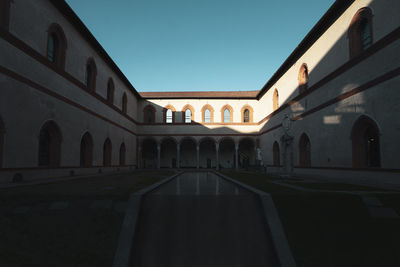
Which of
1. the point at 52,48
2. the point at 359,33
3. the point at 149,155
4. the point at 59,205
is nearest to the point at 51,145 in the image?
the point at 52,48

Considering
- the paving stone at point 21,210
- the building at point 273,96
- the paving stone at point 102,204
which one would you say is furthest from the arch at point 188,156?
the paving stone at point 21,210

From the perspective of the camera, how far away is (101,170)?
61.2 feet

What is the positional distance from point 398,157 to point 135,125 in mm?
25912

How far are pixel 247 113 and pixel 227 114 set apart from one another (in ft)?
8.73

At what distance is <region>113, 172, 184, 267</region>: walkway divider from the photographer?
4449mm

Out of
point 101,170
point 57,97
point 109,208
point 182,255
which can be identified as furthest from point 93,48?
point 182,255

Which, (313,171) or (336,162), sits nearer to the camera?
(336,162)

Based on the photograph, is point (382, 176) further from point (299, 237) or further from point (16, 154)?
point (16, 154)

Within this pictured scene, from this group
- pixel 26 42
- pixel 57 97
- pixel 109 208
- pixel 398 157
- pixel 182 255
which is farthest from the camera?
pixel 57 97

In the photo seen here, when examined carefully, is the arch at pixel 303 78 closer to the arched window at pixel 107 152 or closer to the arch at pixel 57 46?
the arch at pixel 57 46

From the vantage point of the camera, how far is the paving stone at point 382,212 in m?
5.58

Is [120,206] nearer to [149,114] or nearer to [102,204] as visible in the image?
[102,204]

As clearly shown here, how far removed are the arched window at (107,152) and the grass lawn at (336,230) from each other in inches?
692

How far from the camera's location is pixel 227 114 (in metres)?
30.6
